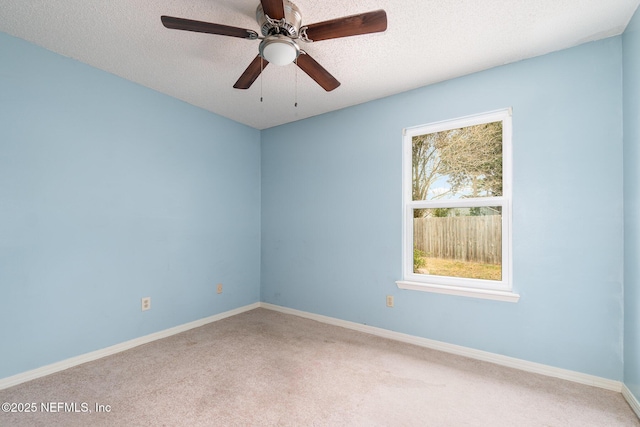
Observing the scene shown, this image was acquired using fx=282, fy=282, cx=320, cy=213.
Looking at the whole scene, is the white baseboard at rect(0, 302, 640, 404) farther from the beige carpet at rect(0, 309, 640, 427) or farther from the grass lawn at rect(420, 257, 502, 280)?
the grass lawn at rect(420, 257, 502, 280)

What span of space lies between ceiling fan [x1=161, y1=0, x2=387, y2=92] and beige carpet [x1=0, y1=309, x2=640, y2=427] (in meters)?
2.21

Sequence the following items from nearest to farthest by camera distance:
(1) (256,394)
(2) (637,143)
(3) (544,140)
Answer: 1. (2) (637,143)
2. (1) (256,394)
3. (3) (544,140)

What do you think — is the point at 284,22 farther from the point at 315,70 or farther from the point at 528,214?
the point at 528,214

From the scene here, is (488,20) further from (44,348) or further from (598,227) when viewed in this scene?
(44,348)

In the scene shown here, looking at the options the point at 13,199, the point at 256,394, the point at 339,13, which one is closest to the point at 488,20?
the point at 339,13

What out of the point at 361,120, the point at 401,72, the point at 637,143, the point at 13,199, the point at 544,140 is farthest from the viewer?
the point at 361,120

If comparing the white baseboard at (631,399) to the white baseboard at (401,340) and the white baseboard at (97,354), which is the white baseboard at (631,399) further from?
the white baseboard at (97,354)

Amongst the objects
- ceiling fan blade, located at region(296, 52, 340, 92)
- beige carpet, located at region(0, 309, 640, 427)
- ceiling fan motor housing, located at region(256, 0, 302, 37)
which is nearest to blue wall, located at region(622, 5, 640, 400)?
beige carpet, located at region(0, 309, 640, 427)

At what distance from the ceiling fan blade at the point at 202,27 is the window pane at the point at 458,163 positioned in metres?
1.95

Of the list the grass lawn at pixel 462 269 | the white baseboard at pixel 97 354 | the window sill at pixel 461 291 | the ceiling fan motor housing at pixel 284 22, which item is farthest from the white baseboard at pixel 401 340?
the ceiling fan motor housing at pixel 284 22

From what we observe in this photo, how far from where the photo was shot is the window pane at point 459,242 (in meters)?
2.47

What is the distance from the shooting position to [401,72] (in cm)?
251

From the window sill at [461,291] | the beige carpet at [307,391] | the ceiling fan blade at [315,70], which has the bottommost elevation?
the beige carpet at [307,391]

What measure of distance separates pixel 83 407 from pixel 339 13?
301 centimetres
